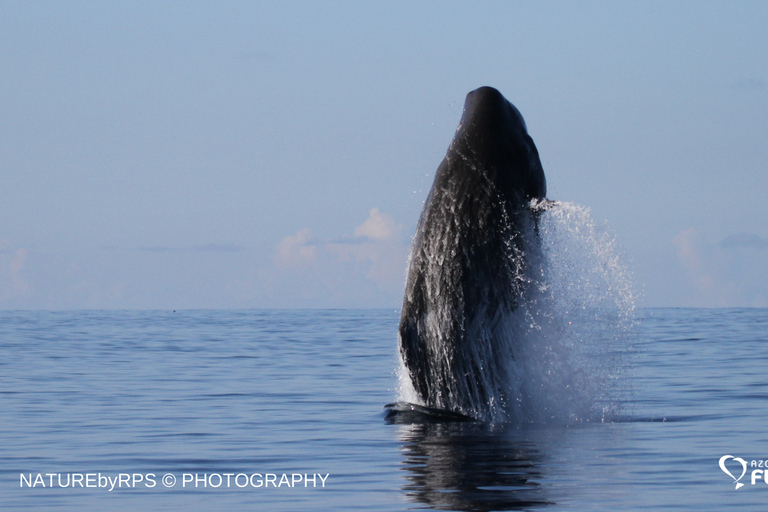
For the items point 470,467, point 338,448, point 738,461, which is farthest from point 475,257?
point 738,461

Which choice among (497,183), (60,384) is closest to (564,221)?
(497,183)

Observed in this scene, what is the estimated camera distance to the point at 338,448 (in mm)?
Result: 11773

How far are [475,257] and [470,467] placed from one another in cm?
287

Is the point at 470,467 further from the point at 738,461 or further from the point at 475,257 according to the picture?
the point at 475,257

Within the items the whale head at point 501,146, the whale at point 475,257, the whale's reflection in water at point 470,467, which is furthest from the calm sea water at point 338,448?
the whale head at point 501,146

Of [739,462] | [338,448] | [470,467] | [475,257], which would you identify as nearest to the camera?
[470,467]

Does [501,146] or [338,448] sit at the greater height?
[501,146]

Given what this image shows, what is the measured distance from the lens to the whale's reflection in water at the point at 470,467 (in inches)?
334

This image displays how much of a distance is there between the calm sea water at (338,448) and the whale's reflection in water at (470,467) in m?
0.02

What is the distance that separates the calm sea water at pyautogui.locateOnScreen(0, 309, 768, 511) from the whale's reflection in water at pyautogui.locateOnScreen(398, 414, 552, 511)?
0.08ft

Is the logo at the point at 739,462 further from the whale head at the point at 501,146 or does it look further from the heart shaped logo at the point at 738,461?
the whale head at the point at 501,146

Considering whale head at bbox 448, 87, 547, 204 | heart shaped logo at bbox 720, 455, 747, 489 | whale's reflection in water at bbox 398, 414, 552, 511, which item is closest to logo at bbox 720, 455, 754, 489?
heart shaped logo at bbox 720, 455, 747, 489

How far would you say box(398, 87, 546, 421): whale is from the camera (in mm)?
12102

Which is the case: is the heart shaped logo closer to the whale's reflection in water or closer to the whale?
the whale's reflection in water
